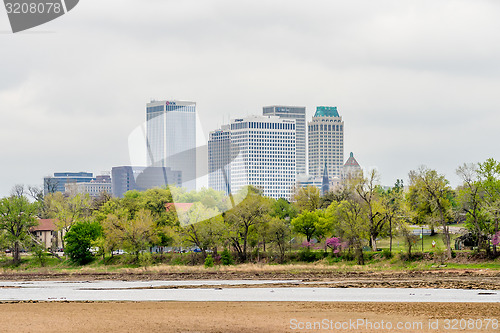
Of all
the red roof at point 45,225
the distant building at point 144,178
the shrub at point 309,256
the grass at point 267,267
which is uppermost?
the distant building at point 144,178

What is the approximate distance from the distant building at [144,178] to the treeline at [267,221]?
2.78m

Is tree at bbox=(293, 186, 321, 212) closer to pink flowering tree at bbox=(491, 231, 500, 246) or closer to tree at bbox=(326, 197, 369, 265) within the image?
tree at bbox=(326, 197, 369, 265)

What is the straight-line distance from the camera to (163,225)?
105m

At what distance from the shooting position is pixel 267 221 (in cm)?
9488

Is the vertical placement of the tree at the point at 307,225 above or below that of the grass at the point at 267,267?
above

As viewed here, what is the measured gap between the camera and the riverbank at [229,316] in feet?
116

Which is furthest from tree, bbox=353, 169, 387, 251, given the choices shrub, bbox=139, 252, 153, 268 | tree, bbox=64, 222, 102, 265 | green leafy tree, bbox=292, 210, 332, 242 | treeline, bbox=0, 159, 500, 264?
tree, bbox=64, 222, 102, 265

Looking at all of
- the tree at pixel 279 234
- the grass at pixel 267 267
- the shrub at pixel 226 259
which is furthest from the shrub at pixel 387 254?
the shrub at pixel 226 259

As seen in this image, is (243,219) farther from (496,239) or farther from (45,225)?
(45,225)

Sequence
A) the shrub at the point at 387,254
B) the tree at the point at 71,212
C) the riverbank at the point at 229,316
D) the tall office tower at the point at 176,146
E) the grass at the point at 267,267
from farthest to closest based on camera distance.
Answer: the tree at the point at 71,212
the shrub at the point at 387,254
the grass at the point at 267,267
the tall office tower at the point at 176,146
the riverbank at the point at 229,316

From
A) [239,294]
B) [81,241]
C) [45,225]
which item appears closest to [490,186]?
[239,294]

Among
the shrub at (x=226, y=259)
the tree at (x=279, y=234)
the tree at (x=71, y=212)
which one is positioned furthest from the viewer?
the tree at (x=71, y=212)

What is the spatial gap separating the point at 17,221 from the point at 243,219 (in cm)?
3465

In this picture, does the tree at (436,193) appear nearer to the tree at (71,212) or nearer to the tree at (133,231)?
the tree at (133,231)
